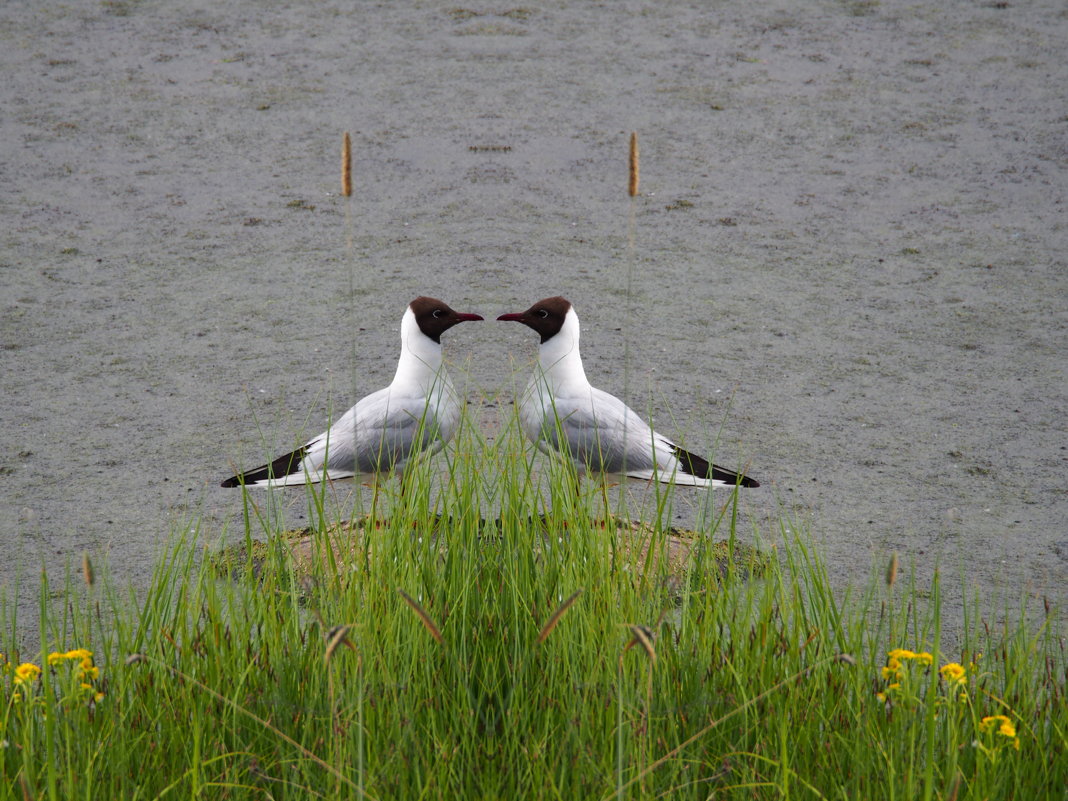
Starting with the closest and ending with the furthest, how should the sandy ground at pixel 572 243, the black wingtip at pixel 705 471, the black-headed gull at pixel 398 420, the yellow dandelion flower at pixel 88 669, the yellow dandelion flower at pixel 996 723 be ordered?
the yellow dandelion flower at pixel 996 723
the yellow dandelion flower at pixel 88 669
the black wingtip at pixel 705 471
the black-headed gull at pixel 398 420
the sandy ground at pixel 572 243

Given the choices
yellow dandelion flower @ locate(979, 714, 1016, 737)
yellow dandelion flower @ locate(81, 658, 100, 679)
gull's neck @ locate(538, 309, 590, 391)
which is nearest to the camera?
yellow dandelion flower @ locate(979, 714, 1016, 737)

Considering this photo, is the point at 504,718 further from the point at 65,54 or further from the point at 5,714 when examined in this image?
the point at 65,54

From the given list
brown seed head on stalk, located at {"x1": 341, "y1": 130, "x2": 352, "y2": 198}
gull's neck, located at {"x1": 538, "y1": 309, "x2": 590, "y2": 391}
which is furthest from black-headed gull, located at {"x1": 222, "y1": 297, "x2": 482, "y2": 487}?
brown seed head on stalk, located at {"x1": 341, "y1": 130, "x2": 352, "y2": 198}

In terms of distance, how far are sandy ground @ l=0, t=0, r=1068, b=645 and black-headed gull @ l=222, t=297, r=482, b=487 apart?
169mm

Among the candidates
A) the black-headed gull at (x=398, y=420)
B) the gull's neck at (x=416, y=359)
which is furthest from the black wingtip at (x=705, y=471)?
the gull's neck at (x=416, y=359)

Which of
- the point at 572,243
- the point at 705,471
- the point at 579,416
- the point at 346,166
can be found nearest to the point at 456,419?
the point at 579,416

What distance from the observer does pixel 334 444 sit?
364 centimetres

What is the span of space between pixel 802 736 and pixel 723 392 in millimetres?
2454

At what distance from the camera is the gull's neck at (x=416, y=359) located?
3.83 m

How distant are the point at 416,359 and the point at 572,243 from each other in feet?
7.19

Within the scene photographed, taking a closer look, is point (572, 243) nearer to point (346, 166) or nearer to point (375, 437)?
point (375, 437)

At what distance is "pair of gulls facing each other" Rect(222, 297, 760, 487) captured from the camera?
11.9ft

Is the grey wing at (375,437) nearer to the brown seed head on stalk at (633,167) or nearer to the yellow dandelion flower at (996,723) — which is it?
the brown seed head on stalk at (633,167)

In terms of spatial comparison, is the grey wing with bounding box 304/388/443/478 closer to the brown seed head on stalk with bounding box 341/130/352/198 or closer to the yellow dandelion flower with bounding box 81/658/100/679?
the brown seed head on stalk with bounding box 341/130/352/198
